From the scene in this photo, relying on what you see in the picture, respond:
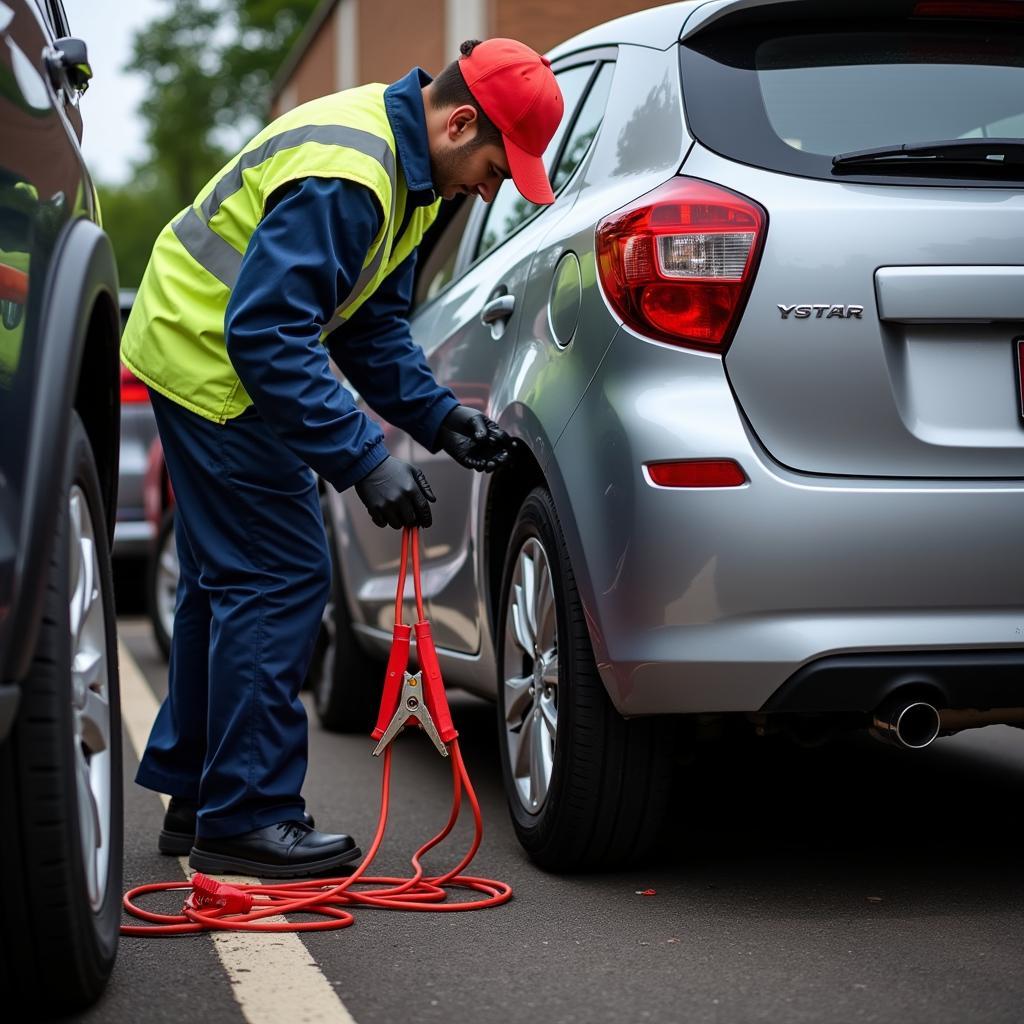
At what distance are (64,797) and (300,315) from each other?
1.30 metres

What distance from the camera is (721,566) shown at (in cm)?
308

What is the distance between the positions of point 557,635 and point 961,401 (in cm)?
94

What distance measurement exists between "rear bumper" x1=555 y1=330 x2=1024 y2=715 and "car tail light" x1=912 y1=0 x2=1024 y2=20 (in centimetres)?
89

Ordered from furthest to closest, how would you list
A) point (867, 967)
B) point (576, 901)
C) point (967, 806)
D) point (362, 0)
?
1. point (362, 0)
2. point (967, 806)
3. point (576, 901)
4. point (867, 967)

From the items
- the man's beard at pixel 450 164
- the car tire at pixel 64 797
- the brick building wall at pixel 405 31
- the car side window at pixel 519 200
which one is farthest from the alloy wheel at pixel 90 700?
the brick building wall at pixel 405 31

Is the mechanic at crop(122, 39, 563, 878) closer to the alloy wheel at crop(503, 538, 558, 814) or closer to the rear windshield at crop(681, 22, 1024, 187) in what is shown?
the alloy wheel at crop(503, 538, 558, 814)

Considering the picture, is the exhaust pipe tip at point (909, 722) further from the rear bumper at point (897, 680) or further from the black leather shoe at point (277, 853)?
the black leather shoe at point (277, 853)

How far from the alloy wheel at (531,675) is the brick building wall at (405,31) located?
476 inches

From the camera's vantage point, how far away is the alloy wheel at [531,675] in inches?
145

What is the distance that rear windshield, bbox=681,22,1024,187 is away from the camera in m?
3.29

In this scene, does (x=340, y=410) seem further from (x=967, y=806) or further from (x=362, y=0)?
(x=362, y=0)

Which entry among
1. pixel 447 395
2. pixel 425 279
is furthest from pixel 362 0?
pixel 447 395

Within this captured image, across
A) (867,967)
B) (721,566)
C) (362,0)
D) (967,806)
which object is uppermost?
(362,0)

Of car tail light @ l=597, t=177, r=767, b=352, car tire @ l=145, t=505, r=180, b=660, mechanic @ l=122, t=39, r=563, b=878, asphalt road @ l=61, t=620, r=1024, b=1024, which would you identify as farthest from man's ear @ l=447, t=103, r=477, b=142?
car tire @ l=145, t=505, r=180, b=660
